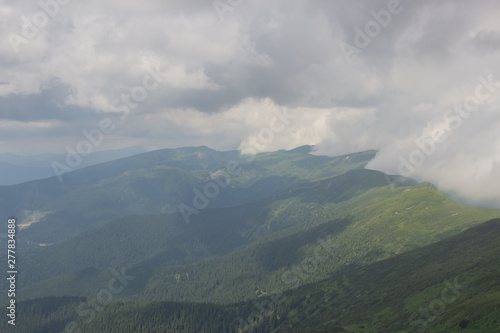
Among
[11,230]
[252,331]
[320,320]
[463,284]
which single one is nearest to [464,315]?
[463,284]

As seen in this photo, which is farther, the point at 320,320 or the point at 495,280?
the point at 320,320

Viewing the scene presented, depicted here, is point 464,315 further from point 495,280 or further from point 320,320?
point 320,320

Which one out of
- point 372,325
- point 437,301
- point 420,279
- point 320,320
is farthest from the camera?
point 320,320

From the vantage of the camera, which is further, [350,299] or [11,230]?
[350,299]

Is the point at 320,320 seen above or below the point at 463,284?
below

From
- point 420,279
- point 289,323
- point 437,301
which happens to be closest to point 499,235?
point 420,279

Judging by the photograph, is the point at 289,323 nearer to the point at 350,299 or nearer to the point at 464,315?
the point at 350,299

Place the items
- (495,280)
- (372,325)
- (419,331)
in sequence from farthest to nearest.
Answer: (372,325) < (495,280) < (419,331)

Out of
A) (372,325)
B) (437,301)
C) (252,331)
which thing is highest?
(437,301)

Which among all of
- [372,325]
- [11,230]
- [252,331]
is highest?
[11,230]
